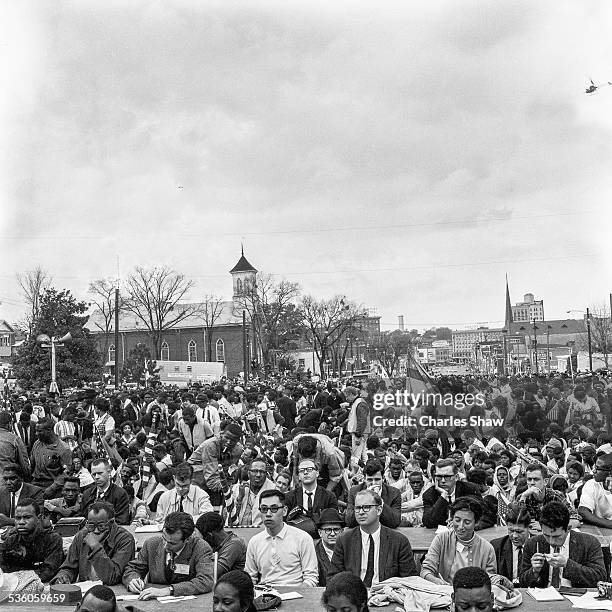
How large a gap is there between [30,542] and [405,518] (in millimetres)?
4064

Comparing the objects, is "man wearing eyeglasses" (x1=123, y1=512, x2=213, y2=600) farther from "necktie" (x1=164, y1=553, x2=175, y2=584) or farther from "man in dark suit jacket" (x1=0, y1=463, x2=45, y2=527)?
"man in dark suit jacket" (x1=0, y1=463, x2=45, y2=527)

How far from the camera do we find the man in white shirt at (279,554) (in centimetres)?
694

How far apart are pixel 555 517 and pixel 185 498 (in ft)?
14.8

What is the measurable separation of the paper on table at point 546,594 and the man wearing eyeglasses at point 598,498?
10.2 feet

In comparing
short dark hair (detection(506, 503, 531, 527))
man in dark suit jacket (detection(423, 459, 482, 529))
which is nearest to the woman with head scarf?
man in dark suit jacket (detection(423, 459, 482, 529))

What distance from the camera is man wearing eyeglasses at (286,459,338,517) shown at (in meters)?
8.73

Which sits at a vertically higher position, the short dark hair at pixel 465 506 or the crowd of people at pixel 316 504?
the short dark hair at pixel 465 506

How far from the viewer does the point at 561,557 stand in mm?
6309

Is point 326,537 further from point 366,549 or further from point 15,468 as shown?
point 15,468

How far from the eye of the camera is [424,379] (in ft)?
53.4

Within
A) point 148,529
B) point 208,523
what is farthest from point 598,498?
point 148,529

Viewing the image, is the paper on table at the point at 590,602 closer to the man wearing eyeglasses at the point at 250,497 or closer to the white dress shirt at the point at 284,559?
the white dress shirt at the point at 284,559

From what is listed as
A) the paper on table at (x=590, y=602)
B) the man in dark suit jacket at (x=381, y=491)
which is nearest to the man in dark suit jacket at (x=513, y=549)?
the paper on table at (x=590, y=602)

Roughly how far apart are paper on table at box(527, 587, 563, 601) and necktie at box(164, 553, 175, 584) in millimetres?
2862
